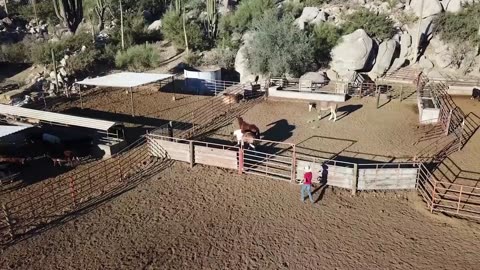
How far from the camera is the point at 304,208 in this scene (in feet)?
39.6

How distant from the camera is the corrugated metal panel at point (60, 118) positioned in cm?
1662

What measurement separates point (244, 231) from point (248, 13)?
2866cm

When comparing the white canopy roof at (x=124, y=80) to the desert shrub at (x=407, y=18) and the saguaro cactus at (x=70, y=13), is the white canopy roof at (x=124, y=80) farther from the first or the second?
the desert shrub at (x=407, y=18)

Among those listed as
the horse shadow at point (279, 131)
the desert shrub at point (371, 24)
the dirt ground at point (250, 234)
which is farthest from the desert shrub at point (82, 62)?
the dirt ground at point (250, 234)

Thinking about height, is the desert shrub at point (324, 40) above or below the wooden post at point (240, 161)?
above

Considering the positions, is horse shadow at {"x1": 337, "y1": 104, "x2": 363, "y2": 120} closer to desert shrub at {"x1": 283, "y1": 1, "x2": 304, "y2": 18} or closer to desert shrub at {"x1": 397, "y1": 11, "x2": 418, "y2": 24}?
desert shrub at {"x1": 397, "y1": 11, "x2": 418, "y2": 24}

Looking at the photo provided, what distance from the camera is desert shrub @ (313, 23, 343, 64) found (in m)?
29.5

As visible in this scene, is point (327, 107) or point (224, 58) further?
point (224, 58)

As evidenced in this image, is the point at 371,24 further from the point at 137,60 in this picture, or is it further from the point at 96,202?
the point at 96,202

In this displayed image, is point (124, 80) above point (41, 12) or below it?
below

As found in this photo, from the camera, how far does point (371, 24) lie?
30141 mm

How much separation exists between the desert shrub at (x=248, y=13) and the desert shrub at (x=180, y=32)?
327 cm

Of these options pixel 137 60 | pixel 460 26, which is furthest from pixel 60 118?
pixel 460 26

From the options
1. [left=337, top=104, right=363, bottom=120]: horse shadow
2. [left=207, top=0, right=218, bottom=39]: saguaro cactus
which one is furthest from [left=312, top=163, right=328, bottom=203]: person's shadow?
[left=207, top=0, right=218, bottom=39]: saguaro cactus
